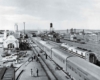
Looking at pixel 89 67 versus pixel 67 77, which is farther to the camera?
pixel 67 77

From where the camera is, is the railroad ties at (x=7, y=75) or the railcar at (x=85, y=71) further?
the railroad ties at (x=7, y=75)

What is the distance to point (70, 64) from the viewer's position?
856 inches

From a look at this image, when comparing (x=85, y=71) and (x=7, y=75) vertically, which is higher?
(x=85, y=71)

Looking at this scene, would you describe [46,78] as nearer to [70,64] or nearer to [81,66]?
[70,64]

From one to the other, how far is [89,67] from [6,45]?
168 ft

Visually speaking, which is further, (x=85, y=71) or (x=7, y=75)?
(x=7, y=75)

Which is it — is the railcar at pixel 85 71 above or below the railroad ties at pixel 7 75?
above

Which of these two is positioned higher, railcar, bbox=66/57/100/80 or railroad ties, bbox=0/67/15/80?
railcar, bbox=66/57/100/80

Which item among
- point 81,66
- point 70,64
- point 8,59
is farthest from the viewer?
point 8,59

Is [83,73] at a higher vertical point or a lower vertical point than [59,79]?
higher

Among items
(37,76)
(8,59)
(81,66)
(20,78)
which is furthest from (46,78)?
(8,59)

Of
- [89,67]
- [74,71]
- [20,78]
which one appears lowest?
[20,78]

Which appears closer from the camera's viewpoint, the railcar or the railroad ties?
the railcar

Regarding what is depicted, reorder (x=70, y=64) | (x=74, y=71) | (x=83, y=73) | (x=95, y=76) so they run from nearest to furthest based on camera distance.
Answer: (x=95, y=76)
(x=83, y=73)
(x=74, y=71)
(x=70, y=64)
